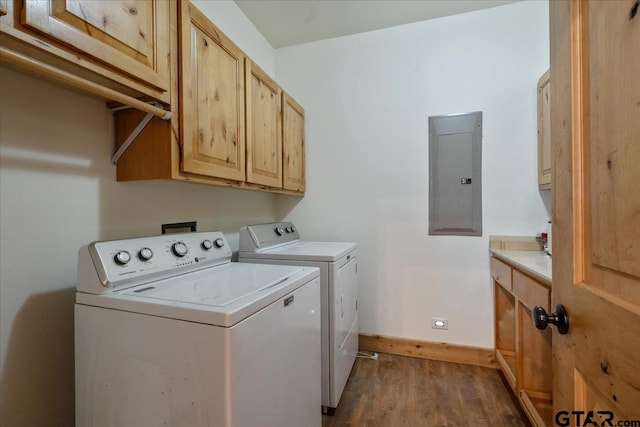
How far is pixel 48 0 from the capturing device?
2.44 feet

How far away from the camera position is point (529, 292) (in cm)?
145

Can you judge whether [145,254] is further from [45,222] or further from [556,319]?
[556,319]

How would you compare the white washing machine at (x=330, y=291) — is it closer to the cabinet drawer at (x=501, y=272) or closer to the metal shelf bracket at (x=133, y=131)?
the metal shelf bracket at (x=133, y=131)

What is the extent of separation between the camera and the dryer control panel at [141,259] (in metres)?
0.97

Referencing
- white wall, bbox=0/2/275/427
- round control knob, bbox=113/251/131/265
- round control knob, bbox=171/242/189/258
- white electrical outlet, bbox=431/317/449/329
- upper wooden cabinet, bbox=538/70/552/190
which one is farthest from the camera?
white electrical outlet, bbox=431/317/449/329

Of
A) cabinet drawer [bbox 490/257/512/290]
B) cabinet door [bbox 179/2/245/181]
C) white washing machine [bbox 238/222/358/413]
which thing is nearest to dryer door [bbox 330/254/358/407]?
white washing machine [bbox 238/222/358/413]

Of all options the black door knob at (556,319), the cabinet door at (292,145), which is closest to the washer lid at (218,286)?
the black door knob at (556,319)

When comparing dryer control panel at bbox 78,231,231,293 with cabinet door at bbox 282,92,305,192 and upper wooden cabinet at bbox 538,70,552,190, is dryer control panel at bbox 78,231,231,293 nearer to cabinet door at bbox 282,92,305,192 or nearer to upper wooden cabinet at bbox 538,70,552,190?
cabinet door at bbox 282,92,305,192

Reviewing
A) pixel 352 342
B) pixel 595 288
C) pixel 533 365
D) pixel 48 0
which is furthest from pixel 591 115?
pixel 352 342

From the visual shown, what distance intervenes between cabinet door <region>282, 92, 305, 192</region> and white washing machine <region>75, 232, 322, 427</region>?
121 cm

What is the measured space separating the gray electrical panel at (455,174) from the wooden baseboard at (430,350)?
2.99 ft

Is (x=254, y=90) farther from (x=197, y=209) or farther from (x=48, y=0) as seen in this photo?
(x=48, y=0)

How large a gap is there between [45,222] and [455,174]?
8.02ft

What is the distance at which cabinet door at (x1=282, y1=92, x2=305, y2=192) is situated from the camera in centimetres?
220
